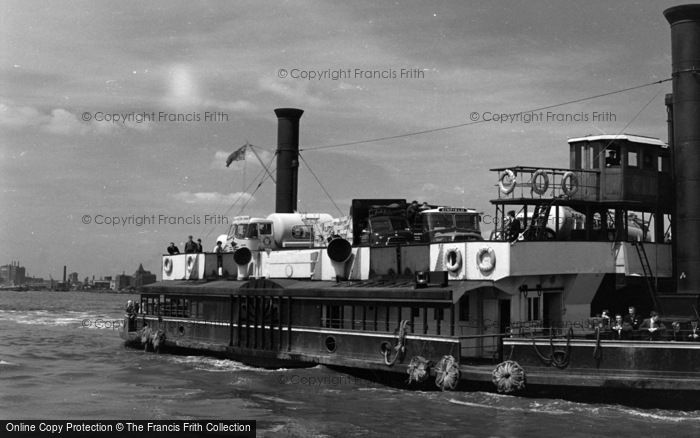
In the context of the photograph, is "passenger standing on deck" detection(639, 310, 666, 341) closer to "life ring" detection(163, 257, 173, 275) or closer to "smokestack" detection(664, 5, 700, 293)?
"smokestack" detection(664, 5, 700, 293)

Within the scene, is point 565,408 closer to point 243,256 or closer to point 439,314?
point 439,314

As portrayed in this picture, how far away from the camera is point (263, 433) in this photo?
64.4 feet

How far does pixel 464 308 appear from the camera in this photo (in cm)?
2584

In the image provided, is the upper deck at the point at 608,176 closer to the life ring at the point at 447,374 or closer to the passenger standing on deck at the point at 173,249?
the life ring at the point at 447,374

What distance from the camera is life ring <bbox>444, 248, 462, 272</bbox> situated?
2545 cm

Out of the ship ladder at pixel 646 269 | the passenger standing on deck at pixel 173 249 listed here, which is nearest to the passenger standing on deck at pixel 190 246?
the passenger standing on deck at pixel 173 249

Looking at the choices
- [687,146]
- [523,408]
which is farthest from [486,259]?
[687,146]

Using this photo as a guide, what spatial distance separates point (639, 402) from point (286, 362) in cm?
1386

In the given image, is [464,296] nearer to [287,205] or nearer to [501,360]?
[501,360]

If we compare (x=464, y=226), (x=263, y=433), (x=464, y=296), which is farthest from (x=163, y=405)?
(x=464, y=226)

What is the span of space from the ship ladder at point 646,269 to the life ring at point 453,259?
595cm

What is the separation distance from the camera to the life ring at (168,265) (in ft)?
135

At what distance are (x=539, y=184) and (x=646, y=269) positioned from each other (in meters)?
4.69

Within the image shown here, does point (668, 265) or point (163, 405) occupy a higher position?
point (668, 265)
